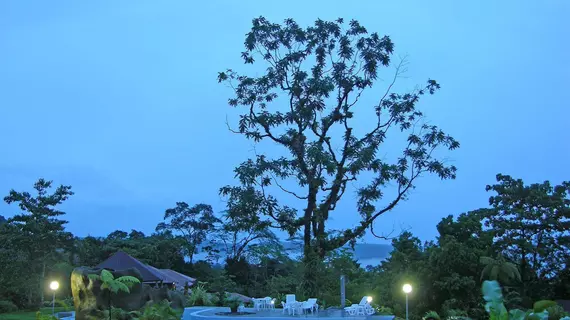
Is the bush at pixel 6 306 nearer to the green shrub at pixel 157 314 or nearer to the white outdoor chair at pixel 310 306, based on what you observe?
the green shrub at pixel 157 314

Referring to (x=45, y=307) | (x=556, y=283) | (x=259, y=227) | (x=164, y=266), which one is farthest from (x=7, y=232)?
(x=556, y=283)

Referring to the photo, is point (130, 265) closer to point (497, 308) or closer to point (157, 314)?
point (157, 314)

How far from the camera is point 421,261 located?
22.6m

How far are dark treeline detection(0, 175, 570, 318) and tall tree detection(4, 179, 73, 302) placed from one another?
5 cm

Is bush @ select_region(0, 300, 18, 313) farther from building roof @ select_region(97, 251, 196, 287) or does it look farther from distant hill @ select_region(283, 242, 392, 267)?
distant hill @ select_region(283, 242, 392, 267)

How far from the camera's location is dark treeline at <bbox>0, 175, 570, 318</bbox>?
21.7 metres

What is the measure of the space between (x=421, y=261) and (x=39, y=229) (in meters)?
19.5

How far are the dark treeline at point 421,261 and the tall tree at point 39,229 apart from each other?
5 centimetres

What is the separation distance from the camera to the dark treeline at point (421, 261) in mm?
21703

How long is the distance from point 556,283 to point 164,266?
30.1 metres

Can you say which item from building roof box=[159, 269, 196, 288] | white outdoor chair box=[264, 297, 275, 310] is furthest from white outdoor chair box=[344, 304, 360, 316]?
building roof box=[159, 269, 196, 288]

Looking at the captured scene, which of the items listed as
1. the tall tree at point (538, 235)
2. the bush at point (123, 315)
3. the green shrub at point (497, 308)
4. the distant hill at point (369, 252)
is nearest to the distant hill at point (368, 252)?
the distant hill at point (369, 252)

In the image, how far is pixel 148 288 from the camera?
82.9ft

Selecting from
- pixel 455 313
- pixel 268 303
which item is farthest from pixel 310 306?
pixel 455 313
